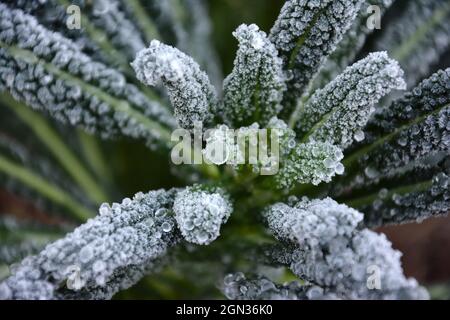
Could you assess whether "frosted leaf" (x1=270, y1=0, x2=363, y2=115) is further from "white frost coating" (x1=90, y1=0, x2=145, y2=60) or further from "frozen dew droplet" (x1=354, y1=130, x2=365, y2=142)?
"white frost coating" (x1=90, y1=0, x2=145, y2=60)

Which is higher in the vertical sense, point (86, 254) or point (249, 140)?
point (249, 140)

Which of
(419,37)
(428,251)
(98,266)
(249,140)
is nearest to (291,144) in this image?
(249,140)

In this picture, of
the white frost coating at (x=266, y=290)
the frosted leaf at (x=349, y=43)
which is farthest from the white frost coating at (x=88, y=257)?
the frosted leaf at (x=349, y=43)

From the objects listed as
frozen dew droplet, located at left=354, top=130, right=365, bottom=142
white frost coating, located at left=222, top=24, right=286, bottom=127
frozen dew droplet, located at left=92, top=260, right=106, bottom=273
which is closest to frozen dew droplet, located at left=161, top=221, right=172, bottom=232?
frozen dew droplet, located at left=92, top=260, right=106, bottom=273

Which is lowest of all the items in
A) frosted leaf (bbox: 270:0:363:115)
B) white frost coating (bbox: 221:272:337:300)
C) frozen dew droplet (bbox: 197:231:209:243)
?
white frost coating (bbox: 221:272:337:300)

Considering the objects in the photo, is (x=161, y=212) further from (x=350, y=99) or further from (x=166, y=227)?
(x=350, y=99)
